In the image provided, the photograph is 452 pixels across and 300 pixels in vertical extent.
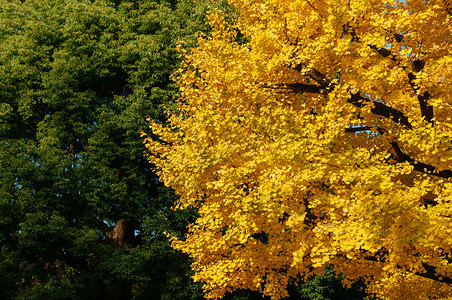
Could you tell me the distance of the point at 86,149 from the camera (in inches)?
670

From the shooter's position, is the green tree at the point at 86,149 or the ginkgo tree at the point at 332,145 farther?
the green tree at the point at 86,149

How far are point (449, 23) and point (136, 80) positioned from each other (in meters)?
12.7

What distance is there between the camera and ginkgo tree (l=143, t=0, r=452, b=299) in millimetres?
7371

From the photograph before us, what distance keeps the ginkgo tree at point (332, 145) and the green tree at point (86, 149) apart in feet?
17.3

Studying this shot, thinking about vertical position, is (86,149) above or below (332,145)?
above

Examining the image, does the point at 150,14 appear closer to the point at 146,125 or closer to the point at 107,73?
the point at 107,73

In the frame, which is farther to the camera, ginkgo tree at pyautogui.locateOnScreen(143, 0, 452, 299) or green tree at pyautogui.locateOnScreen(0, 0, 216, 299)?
green tree at pyautogui.locateOnScreen(0, 0, 216, 299)

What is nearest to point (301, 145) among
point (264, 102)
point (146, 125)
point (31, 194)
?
point (264, 102)

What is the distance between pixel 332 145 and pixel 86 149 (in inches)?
455

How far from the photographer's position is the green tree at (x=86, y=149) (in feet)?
49.8

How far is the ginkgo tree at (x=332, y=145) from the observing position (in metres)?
7.37

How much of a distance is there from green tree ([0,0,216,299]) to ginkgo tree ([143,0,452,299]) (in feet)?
17.3

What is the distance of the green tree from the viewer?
15172 mm

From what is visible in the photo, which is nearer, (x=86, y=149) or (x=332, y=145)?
(x=332, y=145)
